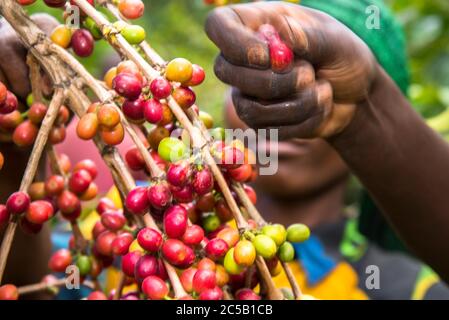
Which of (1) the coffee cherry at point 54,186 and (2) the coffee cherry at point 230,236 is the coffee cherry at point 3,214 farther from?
(2) the coffee cherry at point 230,236

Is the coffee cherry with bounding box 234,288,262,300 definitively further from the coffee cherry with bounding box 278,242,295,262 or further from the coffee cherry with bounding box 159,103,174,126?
A: the coffee cherry with bounding box 159,103,174,126

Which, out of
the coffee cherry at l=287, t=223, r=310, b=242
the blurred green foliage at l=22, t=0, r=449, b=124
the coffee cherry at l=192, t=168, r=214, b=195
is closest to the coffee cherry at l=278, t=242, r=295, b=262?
the coffee cherry at l=287, t=223, r=310, b=242

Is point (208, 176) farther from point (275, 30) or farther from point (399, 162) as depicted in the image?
point (399, 162)

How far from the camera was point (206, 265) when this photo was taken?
2.59 feet

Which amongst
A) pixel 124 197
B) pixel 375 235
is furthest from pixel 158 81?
pixel 375 235

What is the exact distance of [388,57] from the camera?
187 cm

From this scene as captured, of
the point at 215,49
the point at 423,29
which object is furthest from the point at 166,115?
the point at 423,29

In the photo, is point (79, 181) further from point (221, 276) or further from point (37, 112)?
point (221, 276)

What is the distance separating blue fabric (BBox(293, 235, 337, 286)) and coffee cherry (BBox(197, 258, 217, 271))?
3.88ft

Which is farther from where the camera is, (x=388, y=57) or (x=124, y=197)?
(x=388, y=57)

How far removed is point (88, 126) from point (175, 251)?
0.19 meters

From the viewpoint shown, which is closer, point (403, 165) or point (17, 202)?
point (17, 202)

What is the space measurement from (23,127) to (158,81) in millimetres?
236

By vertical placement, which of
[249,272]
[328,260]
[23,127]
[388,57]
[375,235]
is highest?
[23,127]
